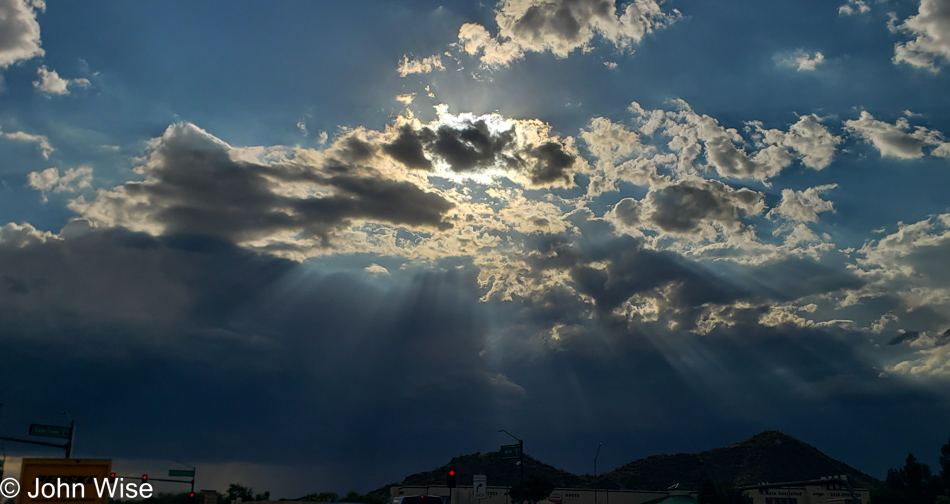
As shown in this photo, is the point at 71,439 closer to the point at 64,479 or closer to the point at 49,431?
the point at 49,431

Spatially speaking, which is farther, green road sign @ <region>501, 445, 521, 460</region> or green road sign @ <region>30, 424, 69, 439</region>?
green road sign @ <region>501, 445, 521, 460</region>

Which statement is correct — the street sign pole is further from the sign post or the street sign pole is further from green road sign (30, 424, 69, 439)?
the sign post

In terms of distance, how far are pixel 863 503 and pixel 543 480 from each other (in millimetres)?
56173

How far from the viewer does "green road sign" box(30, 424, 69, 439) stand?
48.5 metres

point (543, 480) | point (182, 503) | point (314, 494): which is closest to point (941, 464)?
point (543, 480)

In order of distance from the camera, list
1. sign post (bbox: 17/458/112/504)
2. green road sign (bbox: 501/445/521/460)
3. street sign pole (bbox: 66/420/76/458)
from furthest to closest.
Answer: green road sign (bbox: 501/445/521/460) → street sign pole (bbox: 66/420/76/458) → sign post (bbox: 17/458/112/504)

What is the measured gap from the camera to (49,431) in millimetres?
48531

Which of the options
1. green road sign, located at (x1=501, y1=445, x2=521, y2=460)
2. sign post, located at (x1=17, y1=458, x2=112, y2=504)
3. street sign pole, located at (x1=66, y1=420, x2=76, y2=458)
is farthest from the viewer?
green road sign, located at (x1=501, y1=445, x2=521, y2=460)

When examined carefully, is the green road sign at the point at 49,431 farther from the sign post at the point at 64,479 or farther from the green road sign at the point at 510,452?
the green road sign at the point at 510,452

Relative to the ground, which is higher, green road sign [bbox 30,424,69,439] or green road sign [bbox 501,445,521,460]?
green road sign [bbox 30,424,69,439]

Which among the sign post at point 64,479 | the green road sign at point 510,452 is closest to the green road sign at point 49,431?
the sign post at point 64,479

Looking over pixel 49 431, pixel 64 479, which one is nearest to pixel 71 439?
pixel 49 431

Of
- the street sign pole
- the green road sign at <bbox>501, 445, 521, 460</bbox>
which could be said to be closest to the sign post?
the street sign pole

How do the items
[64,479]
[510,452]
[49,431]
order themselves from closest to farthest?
[64,479]
[49,431]
[510,452]
